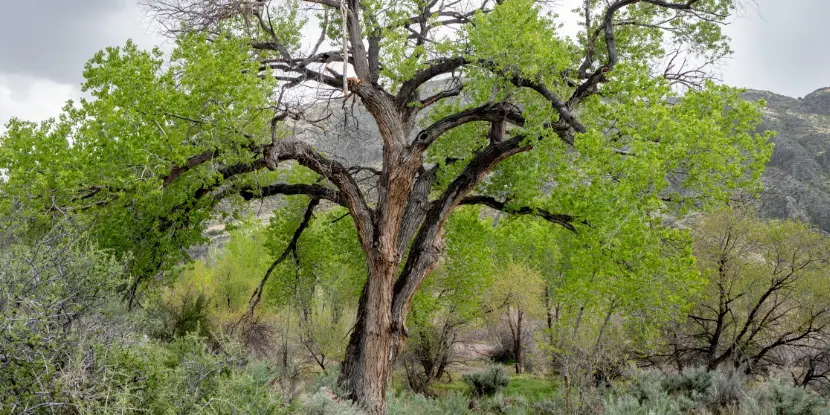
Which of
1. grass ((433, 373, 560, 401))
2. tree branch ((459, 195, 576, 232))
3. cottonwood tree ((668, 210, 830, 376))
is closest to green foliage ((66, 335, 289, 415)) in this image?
tree branch ((459, 195, 576, 232))

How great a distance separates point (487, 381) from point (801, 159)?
60.6m

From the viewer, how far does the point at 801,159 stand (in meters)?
59.3

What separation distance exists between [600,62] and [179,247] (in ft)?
28.7

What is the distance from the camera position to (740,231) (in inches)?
516

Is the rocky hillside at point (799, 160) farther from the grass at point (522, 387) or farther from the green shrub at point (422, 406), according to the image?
the green shrub at point (422, 406)

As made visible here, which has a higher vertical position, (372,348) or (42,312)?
(42,312)

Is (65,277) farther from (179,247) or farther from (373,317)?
(373,317)

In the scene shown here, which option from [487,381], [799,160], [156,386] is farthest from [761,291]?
[799,160]

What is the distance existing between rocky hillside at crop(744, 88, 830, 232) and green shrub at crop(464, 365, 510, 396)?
33.3m

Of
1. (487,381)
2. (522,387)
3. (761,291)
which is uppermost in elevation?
(761,291)

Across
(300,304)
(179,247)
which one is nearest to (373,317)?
(179,247)

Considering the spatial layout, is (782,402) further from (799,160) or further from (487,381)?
(799,160)

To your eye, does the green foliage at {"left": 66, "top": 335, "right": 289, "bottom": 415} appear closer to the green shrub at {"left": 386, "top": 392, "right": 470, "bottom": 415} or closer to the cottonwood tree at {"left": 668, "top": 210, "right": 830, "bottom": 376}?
the green shrub at {"left": 386, "top": 392, "right": 470, "bottom": 415}

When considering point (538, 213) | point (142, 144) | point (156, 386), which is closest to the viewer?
point (156, 386)
